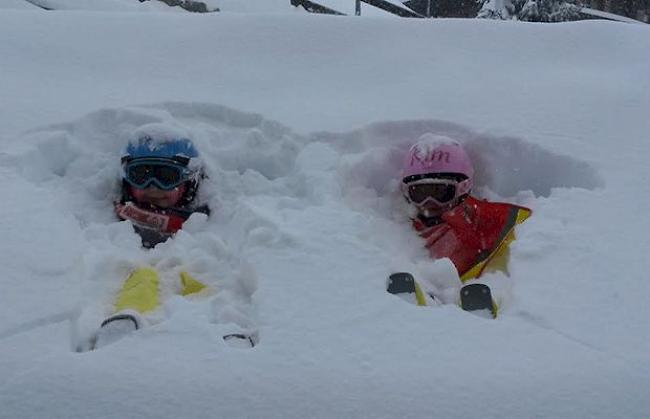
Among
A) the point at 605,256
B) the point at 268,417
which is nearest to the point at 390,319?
the point at 268,417

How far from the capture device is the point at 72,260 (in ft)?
7.32

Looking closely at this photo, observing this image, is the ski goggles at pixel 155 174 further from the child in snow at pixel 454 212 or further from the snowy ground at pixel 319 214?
the child in snow at pixel 454 212

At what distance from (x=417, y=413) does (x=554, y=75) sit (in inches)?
99.3

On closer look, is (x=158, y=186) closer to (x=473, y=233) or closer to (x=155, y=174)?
(x=155, y=174)

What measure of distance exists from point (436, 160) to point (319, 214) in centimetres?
73

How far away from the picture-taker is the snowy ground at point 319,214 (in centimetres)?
167

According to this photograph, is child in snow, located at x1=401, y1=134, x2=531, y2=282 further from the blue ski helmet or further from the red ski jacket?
the blue ski helmet

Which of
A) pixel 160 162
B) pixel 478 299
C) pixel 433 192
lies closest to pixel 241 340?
pixel 478 299

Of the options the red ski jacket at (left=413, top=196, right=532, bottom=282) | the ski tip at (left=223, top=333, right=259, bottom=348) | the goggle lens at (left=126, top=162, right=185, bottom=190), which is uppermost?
the ski tip at (left=223, top=333, right=259, bottom=348)

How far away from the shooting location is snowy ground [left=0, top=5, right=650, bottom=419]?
1.67m

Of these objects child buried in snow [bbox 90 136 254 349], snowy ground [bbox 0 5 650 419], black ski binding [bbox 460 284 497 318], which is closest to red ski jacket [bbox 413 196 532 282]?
snowy ground [bbox 0 5 650 419]

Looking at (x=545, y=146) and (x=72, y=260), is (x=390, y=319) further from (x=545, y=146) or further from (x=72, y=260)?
(x=545, y=146)

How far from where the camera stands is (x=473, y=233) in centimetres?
302

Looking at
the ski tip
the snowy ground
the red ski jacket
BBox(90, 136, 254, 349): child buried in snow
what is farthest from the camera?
BBox(90, 136, 254, 349): child buried in snow
